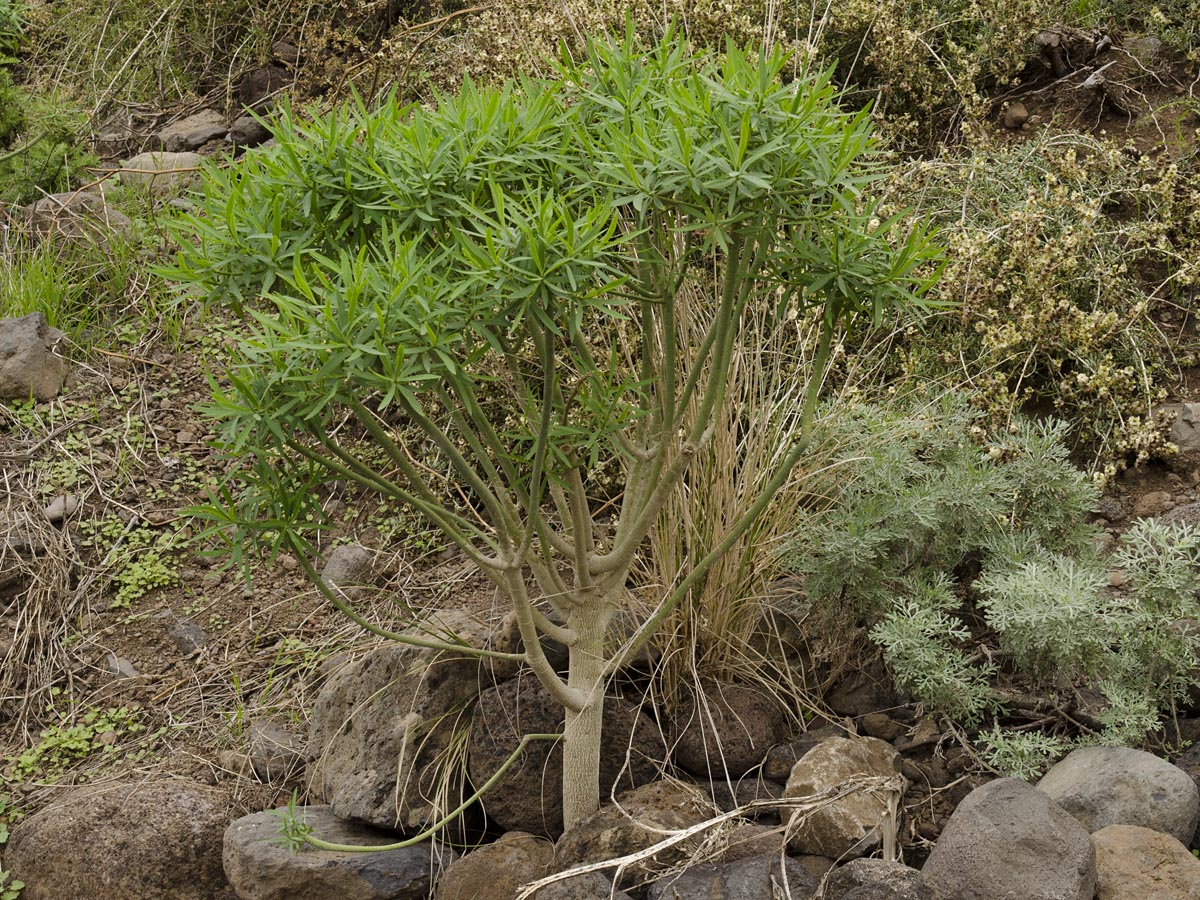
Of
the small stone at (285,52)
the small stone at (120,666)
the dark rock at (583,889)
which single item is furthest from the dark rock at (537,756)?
the small stone at (285,52)

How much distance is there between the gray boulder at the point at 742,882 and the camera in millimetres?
2412

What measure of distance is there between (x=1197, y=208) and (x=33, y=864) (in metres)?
4.25

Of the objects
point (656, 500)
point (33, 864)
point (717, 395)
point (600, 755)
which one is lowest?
point (33, 864)

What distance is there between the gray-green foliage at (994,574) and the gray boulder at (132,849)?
5.77 feet

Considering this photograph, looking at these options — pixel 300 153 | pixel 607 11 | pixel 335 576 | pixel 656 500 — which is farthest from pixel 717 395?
pixel 607 11

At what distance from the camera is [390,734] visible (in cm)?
319

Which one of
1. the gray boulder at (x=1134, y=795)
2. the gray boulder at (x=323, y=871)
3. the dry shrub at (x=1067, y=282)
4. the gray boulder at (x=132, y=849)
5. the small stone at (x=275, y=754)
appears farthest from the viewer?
the dry shrub at (x=1067, y=282)

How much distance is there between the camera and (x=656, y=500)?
263 cm

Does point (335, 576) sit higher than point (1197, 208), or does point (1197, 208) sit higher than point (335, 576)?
point (1197, 208)

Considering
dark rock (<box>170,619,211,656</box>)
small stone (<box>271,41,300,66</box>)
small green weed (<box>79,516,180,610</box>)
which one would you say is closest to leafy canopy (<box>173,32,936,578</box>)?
dark rock (<box>170,619,211,656</box>)

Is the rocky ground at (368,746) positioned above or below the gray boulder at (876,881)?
below

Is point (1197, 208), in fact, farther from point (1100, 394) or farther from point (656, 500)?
point (656, 500)

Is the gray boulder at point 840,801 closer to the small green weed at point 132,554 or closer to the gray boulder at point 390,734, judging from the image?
the gray boulder at point 390,734

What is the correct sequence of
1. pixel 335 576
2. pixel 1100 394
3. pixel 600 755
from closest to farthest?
pixel 600 755 < pixel 1100 394 < pixel 335 576
